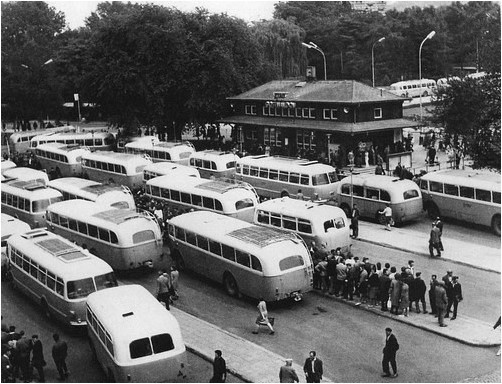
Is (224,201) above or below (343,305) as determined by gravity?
above

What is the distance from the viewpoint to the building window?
5356 centimetres

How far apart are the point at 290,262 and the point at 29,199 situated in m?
17.9

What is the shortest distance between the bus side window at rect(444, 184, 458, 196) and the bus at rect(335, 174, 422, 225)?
1.28m

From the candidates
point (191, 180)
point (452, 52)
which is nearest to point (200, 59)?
point (191, 180)

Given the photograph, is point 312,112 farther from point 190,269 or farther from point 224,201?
point 190,269

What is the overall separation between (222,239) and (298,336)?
5463 millimetres

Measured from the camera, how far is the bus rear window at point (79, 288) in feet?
69.9

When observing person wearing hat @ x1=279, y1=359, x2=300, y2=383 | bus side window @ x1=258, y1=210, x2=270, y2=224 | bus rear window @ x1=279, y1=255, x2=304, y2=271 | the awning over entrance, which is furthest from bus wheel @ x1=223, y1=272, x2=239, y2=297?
the awning over entrance

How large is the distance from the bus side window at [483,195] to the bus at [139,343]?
18364 mm

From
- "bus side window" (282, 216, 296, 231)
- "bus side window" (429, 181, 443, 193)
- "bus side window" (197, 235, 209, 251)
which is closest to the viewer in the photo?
"bus side window" (197, 235, 209, 251)

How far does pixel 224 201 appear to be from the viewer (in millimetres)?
31641

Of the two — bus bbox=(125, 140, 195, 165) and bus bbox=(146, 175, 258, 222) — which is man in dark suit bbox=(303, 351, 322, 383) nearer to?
bus bbox=(146, 175, 258, 222)

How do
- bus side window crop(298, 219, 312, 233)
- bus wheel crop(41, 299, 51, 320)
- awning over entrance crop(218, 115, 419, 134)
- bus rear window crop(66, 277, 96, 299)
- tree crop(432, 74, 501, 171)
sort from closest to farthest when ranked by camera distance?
bus rear window crop(66, 277, 96, 299) → bus wheel crop(41, 299, 51, 320) → bus side window crop(298, 219, 312, 233) → tree crop(432, 74, 501, 171) → awning over entrance crop(218, 115, 419, 134)

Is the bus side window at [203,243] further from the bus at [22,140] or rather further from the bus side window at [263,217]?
the bus at [22,140]
